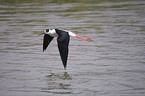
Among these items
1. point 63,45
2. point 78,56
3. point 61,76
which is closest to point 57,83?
point 61,76

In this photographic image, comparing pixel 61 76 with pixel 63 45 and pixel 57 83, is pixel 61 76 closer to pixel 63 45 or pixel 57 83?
pixel 57 83

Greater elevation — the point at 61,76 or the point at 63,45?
the point at 63,45

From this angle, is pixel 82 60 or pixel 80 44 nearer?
pixel 82 60

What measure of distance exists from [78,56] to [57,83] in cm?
233

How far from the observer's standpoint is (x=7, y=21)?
1579cm

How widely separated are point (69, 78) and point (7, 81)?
4.18ft

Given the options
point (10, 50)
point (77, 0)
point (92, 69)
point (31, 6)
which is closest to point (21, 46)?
point (10, 50)

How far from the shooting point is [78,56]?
9.55 m

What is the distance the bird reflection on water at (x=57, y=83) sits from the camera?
6.91m

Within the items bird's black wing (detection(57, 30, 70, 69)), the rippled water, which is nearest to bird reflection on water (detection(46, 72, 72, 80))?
the rippled water

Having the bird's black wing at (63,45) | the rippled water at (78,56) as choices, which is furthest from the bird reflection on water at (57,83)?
the bird's black wing at (63,45)

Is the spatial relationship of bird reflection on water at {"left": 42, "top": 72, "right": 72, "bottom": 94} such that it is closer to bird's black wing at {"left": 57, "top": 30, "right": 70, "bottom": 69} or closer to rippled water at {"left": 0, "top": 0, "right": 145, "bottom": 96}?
rippled water at {"left": 0, "top": 0, "right": 145, "bottom": 96}

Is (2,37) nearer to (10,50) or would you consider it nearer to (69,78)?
(10,50)

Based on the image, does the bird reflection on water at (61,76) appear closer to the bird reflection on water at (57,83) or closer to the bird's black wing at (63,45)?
the bird reflection on water at (57,83)
